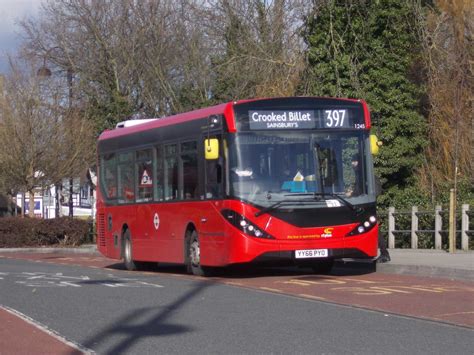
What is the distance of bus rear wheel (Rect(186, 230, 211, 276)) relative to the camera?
19688 mm

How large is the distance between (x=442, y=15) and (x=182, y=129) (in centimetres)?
1541

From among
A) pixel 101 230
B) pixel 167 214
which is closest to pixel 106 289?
pixel 167 214

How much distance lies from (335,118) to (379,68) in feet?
46.0

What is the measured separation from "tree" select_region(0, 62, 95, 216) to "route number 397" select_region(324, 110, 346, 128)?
94.1 ft

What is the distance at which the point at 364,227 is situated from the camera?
1841 centimetres

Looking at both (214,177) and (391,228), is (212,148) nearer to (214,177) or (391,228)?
(214,177)

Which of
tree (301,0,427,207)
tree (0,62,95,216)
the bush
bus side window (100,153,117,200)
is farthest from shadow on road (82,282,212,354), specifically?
tree (0,62,95,216)

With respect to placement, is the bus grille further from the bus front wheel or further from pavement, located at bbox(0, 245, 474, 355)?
pavement, located at bbox(0, 245, 474, 355)

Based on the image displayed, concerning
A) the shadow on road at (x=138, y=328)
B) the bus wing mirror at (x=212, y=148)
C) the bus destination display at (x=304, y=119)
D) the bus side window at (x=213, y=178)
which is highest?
the bus destination display at (x=304, y=119)

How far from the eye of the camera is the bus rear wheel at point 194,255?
19688mm

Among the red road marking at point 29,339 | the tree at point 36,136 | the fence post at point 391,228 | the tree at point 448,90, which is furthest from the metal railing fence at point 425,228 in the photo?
the tree at point 36,136

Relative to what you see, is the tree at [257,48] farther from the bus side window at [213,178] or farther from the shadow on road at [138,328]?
the shadow on road at [138,328]

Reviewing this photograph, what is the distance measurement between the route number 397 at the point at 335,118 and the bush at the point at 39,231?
2405cm

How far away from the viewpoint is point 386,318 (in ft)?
40.2
